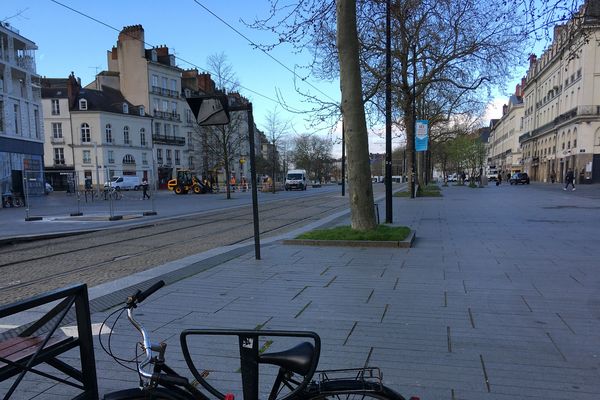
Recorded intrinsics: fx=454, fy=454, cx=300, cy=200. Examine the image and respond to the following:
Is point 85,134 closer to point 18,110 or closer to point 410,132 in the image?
point 18,110

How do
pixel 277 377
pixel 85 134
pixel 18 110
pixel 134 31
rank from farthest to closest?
pixel 134 31 < pixel 85 134 < pixel 18 110 < pixel 277 377

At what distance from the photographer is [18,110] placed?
124 feet

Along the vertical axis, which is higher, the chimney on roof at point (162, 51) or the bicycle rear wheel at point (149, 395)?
the chimney on roof at point (162, 51)

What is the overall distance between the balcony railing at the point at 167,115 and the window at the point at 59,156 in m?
13.9

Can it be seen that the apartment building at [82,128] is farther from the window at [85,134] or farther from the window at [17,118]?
the window at [17,118]

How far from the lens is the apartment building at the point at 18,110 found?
34.1m

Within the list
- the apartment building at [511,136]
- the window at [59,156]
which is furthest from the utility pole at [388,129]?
the apartment building at [511,136]

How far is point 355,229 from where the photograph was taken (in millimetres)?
10258

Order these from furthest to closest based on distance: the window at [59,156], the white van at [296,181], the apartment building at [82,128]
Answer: the window at [59,156], the apartment building at [82,128], the white van at [296,181]

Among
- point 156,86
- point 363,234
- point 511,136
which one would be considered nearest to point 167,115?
point 156,86

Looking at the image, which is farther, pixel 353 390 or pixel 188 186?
pixel 188 186

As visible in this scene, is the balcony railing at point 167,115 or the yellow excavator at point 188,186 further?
the balcony railing at point 167,115

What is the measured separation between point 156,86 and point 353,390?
233 feet

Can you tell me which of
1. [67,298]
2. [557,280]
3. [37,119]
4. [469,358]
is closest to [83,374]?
[67,298]
